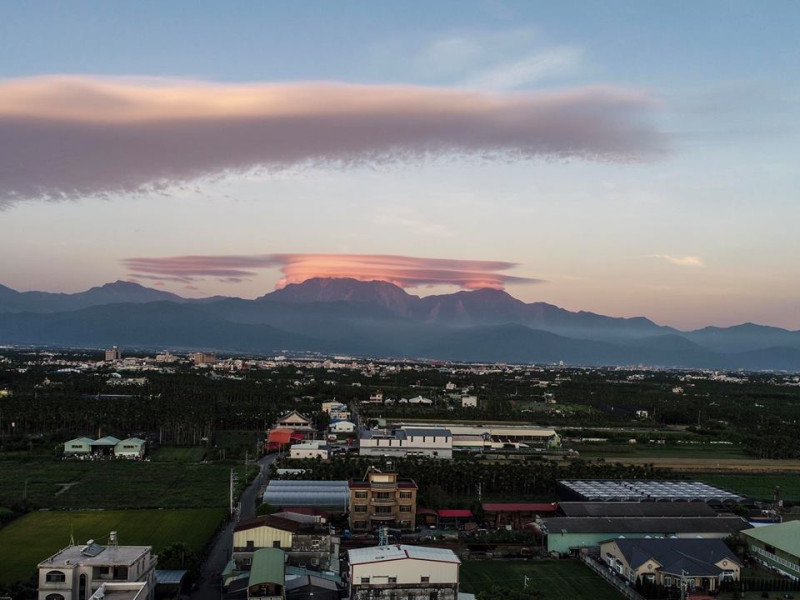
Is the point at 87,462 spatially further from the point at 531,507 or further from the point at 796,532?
the point at 796,532

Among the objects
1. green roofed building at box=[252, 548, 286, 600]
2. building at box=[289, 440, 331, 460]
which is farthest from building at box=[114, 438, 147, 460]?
green roofed building at box=[252, 548, 286, 600]

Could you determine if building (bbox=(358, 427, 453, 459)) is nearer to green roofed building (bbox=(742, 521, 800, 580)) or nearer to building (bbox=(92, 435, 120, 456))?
building (bbox=(92, 435, 120, 456))

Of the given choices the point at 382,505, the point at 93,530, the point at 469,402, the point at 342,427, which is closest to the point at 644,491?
the point at 382,505

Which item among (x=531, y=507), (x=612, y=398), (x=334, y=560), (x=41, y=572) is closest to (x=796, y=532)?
(x=531, y=507)

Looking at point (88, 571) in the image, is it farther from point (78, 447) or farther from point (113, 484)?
point (78, 447)

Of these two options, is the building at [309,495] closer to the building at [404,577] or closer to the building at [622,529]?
the building at [622,529]

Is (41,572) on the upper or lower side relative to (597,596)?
upper
